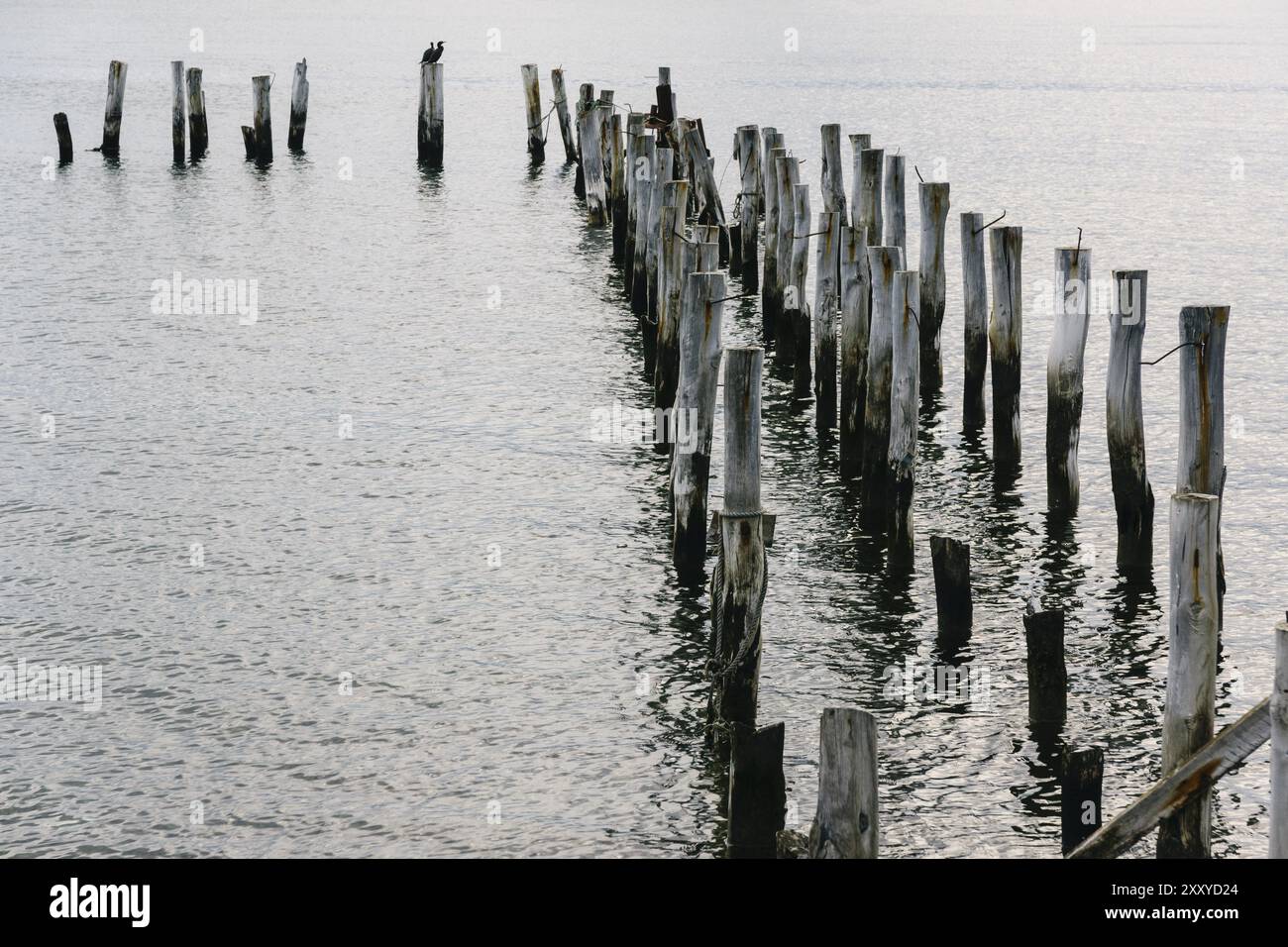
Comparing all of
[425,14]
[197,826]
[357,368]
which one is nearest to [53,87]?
[357,368]

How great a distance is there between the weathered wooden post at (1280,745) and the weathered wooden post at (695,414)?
19.4ft

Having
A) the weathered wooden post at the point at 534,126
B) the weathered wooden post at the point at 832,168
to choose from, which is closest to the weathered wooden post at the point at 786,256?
the weathered wooden post at the point at 832,168

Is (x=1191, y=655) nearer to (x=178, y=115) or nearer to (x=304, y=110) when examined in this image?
(x=178, y=115)

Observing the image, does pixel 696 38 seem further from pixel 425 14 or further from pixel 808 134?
pixel 808 134

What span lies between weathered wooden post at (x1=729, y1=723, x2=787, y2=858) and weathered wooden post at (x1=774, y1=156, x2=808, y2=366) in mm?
9812

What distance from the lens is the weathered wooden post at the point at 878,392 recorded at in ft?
41.1

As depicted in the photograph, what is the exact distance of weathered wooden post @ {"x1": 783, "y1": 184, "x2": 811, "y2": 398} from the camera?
16906 mm

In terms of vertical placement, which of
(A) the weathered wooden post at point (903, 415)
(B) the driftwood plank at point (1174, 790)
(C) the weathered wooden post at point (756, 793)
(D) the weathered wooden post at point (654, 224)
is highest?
(D) the weathered wooden post at point (654, 224)

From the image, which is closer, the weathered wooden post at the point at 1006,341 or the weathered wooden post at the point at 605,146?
the weathered wooden post at the point at 1006,341

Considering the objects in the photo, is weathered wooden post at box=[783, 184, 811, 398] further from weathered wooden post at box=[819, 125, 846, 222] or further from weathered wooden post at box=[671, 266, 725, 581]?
weathered wooden post at box=[671, 266, 725, 581]

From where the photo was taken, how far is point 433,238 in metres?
26.9

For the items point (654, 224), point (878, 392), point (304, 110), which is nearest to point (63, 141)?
point (304, 110)

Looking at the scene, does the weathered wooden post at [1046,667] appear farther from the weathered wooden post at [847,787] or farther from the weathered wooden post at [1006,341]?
the weathered wooden post at [1006,341]

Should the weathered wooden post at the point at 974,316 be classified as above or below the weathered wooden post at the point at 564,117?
below
